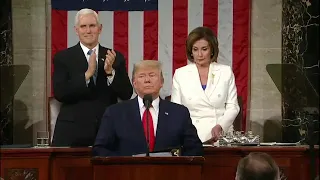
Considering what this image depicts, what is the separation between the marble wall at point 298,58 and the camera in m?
7.14

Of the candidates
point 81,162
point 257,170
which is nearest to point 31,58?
point 81,162

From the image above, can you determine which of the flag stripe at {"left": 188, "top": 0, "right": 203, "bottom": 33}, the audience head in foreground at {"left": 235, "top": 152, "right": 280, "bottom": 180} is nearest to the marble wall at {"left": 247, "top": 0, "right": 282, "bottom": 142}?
the flag stripe at {"left": 188, "top": 0, "right": 203, "bottom": 33}

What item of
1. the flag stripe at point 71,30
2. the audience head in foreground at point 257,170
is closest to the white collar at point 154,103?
the audience head in foreground at point 257,170

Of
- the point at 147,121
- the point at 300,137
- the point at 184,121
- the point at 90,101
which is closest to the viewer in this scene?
the point at 147,121

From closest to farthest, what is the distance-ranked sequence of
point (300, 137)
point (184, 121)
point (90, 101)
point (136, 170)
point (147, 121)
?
point (136, 170), point (147, 121), point (184, 121), point (90, 101), point (300, 137)

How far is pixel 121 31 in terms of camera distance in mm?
7613

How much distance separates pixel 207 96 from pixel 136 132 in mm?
1216

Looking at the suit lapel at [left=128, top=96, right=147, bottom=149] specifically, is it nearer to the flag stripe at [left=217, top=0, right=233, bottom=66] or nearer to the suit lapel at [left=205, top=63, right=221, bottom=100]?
the suit lapel at [left=205, top=63, right=221, bottom=100]

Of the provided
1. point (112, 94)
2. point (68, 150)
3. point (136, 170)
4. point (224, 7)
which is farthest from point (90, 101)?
point (224, 7)

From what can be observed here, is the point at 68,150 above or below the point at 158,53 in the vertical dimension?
below

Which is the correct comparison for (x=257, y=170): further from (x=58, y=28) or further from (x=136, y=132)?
(x=58, y=28)

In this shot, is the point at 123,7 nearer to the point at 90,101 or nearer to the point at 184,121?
the point at 90,101

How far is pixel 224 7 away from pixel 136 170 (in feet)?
11.6

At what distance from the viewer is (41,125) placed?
7574 millimetres
